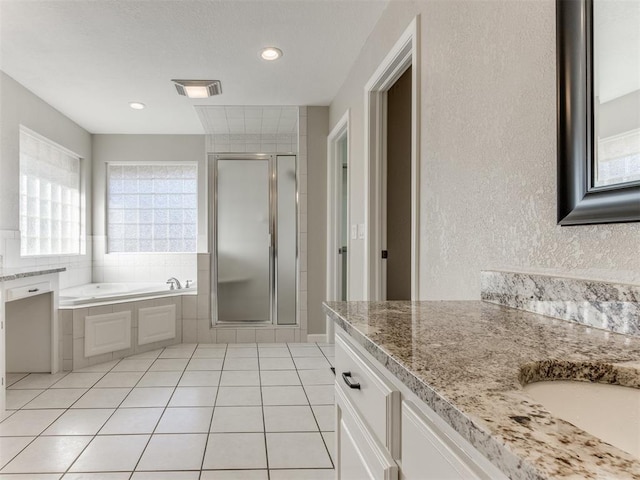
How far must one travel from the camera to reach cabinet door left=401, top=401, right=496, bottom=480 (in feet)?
1.56

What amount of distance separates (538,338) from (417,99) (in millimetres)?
1332

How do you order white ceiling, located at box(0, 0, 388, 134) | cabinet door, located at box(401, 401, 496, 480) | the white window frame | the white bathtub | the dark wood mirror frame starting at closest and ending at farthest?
cabinet door, located at box(401, 401, 496, 480), the dark wood mirror frame, white ceiling, located at box(0, 0, 388, 134), the white bathtub, the white window frame

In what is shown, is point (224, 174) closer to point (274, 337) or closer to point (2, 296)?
point (274, 337)

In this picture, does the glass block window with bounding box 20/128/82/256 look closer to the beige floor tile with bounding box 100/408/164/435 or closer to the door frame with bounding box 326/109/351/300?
the beige floor tile with bounding box 100/408/164/435

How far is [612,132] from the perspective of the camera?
81 centimetres

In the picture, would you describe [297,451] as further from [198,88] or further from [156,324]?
[198,88]

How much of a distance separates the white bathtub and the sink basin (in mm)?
3643

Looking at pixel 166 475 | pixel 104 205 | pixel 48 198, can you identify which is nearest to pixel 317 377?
pixel 166 475

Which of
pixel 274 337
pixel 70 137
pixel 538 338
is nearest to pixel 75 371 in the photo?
pixel 274 337

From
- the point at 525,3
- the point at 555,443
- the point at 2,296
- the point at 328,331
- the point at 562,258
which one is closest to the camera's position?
the point at 555,443

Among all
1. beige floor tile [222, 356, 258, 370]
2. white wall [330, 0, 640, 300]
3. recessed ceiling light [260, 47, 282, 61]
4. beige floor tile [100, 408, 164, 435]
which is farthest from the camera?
beige floor tile [222, 356, 258, 370]

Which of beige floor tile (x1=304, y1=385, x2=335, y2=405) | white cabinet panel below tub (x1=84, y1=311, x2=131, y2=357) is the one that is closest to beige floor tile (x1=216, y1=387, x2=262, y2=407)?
beige floor tile (x1=304, y1=385, x2=335, y2=405)

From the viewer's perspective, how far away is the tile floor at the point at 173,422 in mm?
1770

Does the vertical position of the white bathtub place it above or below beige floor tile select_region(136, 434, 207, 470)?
above
